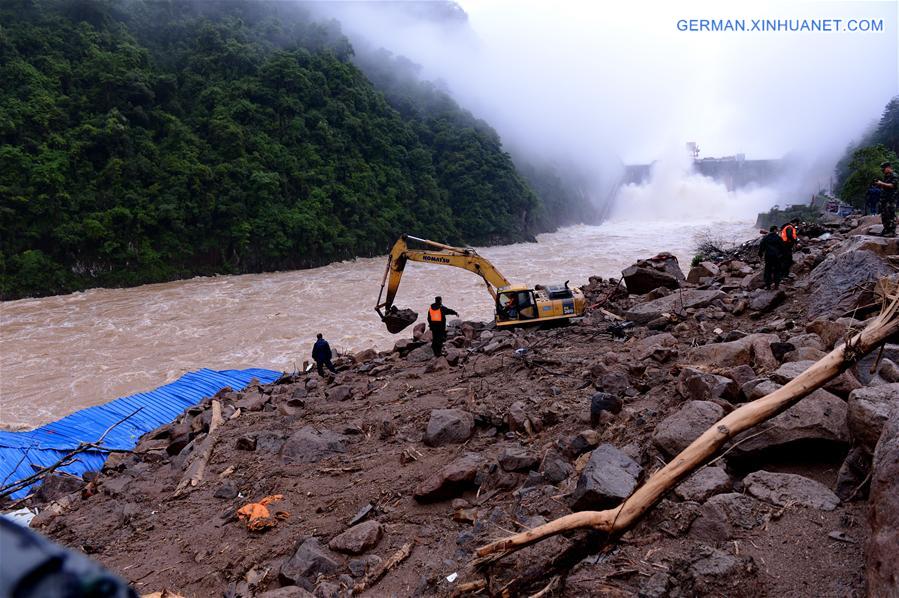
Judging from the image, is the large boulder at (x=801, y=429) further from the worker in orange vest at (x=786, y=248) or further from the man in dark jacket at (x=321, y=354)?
the man in dark jacket at (x=321, y=354)

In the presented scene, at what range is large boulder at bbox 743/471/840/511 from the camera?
2.83 m

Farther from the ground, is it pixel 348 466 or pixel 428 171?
pixel 428 171

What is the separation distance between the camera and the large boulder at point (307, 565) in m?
3.56

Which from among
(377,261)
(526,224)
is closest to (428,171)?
(526,224)

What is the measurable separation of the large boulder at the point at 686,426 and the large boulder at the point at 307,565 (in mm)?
2399

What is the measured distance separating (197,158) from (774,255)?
35721 mm

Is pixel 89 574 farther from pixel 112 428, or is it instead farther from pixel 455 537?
pixel 112 428

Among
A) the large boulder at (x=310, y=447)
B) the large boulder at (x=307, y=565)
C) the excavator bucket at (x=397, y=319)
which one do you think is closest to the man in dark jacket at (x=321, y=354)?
the excavator bucket at (x=397, y=319)

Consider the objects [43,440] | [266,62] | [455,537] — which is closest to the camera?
[455,537]

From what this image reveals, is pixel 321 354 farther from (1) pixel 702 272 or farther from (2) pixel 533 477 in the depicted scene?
(1) pixel 702 272

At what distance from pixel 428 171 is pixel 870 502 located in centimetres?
5020

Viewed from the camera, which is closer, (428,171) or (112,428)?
(112,428)

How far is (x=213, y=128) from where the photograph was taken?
124 feet

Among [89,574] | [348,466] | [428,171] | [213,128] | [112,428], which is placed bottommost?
[112,428]
